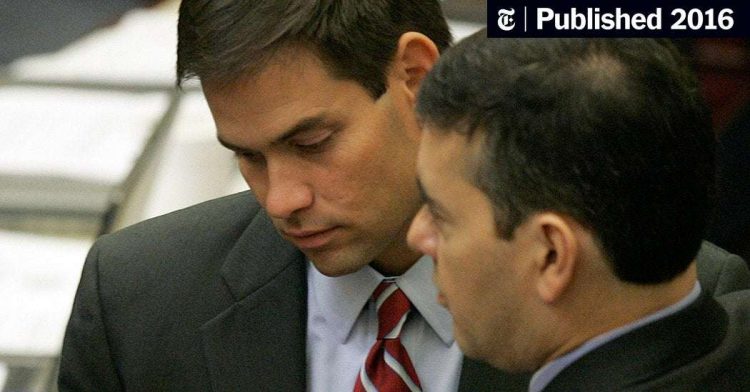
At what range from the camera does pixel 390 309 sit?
2061 mm

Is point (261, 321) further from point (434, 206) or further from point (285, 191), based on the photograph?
point (434, 206)

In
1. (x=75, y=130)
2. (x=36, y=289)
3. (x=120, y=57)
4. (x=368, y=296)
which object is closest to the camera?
(x=368, y=296)

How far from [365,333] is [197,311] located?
0.95 ft

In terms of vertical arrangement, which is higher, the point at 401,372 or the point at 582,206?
the point at 582,206

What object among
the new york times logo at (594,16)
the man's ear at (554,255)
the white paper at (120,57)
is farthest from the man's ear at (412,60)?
the white paper at (120,57)

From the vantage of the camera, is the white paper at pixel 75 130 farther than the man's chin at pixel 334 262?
Yes

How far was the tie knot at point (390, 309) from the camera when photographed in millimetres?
2045

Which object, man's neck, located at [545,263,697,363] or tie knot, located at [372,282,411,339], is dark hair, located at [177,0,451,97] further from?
man's neck, located at [545,263,697,363]

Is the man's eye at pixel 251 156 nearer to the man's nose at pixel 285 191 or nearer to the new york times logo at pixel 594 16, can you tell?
the man's nose at pixel 285 191

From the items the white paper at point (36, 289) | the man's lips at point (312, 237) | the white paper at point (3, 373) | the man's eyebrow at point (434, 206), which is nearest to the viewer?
the man's eyebrow at point (434, 206)

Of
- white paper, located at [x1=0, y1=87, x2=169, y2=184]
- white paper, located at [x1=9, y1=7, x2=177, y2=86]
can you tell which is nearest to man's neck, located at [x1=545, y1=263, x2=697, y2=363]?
white paper, located at [x1=0, y1=87, x2=169, y2=184]

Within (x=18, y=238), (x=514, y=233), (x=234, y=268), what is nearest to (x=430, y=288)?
(x=234, y=268)

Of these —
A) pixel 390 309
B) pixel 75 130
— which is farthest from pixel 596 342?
pixel 75 130

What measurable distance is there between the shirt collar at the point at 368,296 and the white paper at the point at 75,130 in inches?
Answer: 110
